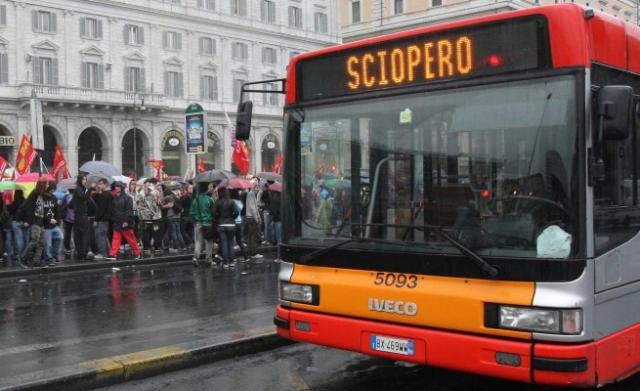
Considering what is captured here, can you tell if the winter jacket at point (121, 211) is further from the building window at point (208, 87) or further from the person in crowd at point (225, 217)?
the building window at point (208, 87)

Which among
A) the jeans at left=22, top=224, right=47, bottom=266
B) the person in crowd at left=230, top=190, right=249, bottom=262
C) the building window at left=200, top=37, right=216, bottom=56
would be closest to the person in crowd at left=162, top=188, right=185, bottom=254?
the person in crowd at left=230, top=190, right=249, bottom=262

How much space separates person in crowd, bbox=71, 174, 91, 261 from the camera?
14.7m

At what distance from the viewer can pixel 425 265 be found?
4738 mm

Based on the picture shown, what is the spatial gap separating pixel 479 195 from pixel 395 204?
0.63 meters

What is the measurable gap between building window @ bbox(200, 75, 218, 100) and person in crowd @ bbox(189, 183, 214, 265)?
4710cm

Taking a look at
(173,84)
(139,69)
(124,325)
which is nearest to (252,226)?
(124,325)

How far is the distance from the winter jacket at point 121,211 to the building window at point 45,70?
131 ft

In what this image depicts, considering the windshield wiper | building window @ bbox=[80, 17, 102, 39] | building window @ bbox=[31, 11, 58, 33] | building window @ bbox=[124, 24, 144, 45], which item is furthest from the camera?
building window @ bbox=[124, 24, 144, 45]

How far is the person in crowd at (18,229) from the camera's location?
14.1 metres

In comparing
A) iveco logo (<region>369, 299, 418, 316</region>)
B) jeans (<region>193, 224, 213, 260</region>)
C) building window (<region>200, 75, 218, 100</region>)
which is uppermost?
building window (<region>200, 75, 218, 100</region>)

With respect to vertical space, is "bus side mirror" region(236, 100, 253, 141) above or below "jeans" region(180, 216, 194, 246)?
above

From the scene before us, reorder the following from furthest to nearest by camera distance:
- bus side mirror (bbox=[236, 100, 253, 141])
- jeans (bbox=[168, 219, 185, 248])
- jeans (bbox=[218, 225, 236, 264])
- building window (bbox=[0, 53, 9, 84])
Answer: building window (bbox=[0, 53, 9, 84]) < jeans (bbox=[168, 219, 185, 248]) < jeans (bbox=[218, 225, 236, 264]) < bus side mirror (bbox=[236, 100, 253, 141])

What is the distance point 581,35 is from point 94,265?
466 inches

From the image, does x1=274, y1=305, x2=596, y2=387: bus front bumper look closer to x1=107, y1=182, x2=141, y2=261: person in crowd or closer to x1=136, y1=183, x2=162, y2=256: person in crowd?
x1=107, y1=182, x2=141, y2=261: person in crowd
